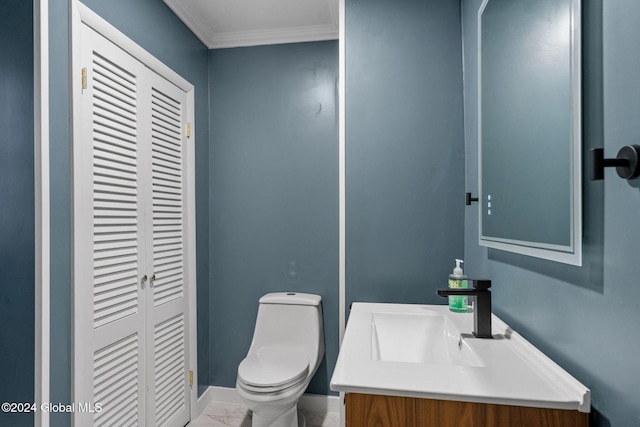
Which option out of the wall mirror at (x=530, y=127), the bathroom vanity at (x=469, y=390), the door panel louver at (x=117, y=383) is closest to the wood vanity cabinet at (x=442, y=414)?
the bathroom vanity at (x=469, y=390)

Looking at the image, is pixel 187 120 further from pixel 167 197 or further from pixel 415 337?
pixel 415 337

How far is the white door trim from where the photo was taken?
1.13 metres

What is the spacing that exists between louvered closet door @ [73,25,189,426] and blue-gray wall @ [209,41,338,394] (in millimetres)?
335

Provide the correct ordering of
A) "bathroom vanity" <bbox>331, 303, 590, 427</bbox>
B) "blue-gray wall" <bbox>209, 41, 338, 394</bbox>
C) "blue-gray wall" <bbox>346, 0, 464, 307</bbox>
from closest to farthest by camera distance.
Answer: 1. "bathroom vanity" <bbox>331, 303, 590, 427</bbox>
2. "blue-gray wall" <bbox>346, 0, 464, 307</bbox>
3. "blue-gray wall" <bbox>209, 41, 338, 394</bbox>

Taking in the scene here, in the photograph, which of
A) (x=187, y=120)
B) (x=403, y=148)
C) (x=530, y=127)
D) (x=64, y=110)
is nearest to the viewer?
(x=530, y=127)

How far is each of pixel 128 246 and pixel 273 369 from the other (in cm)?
94

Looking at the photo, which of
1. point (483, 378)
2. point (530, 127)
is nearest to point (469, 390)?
point (483, 378)

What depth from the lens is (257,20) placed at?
85.4 inches

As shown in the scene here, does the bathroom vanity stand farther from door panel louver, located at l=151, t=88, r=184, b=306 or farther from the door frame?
door panel louver, located at l=151, t=88, r=184, b=306

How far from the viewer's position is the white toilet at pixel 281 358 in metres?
1.65

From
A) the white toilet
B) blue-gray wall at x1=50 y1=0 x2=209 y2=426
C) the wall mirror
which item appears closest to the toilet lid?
the white toilet

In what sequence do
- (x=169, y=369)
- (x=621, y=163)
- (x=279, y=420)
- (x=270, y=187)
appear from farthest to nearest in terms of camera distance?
(x=270, y=187) → (x=169, y=369) → (x=279, y=420) → (x=621, y=163)

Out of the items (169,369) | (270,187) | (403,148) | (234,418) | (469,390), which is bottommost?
(234,418)

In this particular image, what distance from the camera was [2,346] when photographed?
1065mm
